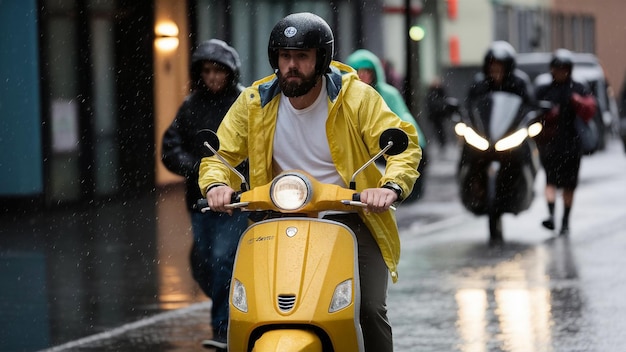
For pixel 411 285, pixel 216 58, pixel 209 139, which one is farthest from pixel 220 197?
pixel 411 285

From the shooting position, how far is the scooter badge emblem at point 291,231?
5.32 m

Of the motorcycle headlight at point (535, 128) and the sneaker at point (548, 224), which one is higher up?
the motorcycle headlight at point (535, 128)

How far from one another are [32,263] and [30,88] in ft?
18.0

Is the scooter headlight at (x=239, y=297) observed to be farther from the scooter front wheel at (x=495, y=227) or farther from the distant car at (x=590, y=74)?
the distant car at (x=590, y=74)

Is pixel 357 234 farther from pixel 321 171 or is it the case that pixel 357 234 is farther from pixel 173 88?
pixel 173 88

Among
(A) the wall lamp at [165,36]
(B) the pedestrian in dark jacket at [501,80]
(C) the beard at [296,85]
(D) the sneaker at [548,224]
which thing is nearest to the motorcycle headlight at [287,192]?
(C) the beard at [296,85]

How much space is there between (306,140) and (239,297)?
81 cm

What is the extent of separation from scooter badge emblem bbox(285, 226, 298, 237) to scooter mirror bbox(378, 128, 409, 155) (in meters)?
0.48

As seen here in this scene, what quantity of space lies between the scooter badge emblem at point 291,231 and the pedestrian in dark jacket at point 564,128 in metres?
9.80

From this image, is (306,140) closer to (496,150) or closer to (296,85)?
(296,85)

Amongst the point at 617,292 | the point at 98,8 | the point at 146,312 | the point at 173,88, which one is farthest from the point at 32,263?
the point at 173,88

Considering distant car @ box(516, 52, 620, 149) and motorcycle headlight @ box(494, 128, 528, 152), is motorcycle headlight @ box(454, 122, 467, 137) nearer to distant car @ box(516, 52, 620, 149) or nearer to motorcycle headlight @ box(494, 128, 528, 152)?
motorcycle headlight @ box(494, 128, 528, 152)

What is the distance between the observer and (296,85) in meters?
5.67

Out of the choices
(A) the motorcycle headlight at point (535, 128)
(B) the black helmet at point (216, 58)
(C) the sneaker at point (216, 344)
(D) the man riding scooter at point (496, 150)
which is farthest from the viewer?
(D) the man riding scooter at point (496, 150)
